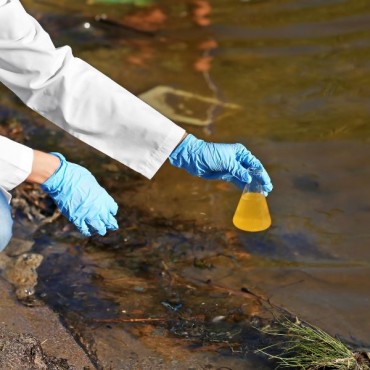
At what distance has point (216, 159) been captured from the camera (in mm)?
3521

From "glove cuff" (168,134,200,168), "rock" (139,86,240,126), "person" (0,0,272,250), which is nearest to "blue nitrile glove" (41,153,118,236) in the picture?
"person" (0,0,272,250)

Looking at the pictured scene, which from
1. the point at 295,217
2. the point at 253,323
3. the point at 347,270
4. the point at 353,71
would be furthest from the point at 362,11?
the point at 253,323

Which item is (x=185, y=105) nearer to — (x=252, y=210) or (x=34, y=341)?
(x=252, y=210)

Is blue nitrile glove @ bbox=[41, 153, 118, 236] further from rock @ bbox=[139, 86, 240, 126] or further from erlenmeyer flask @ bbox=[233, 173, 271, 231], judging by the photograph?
rock @ bbox=[139, 86, 240, 126]

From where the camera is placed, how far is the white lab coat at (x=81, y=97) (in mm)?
3506

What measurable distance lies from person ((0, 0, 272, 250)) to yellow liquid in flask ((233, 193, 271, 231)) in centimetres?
34

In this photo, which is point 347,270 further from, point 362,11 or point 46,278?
point 362,11

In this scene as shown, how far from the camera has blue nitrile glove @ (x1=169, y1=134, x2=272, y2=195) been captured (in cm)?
351

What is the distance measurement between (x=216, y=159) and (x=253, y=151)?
1810 millimetres

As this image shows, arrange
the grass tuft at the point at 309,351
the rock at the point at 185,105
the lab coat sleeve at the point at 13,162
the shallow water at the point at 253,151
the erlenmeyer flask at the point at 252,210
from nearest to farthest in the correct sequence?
the lab coat sleeve at the point at 13,162
the grass tuft at the point at 309,351
the erlenmeyer flask at the point at 252,210
the shallow water at the point at 253,151
the rock at the point at 185,105

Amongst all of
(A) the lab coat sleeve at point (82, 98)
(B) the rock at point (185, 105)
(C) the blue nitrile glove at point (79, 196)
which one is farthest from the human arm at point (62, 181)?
(B) the rock at point (185, 105)

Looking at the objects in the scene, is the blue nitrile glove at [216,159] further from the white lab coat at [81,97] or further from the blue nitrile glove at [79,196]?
the blue nitrile glove at [79,196]

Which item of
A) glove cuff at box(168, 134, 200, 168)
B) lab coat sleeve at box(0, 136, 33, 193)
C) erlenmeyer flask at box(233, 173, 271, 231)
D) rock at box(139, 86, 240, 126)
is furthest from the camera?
rock at box(139, 86, 240, 126)

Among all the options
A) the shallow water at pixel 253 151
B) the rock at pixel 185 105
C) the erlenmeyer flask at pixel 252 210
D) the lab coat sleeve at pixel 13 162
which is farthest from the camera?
the rock at pixel 185 105
